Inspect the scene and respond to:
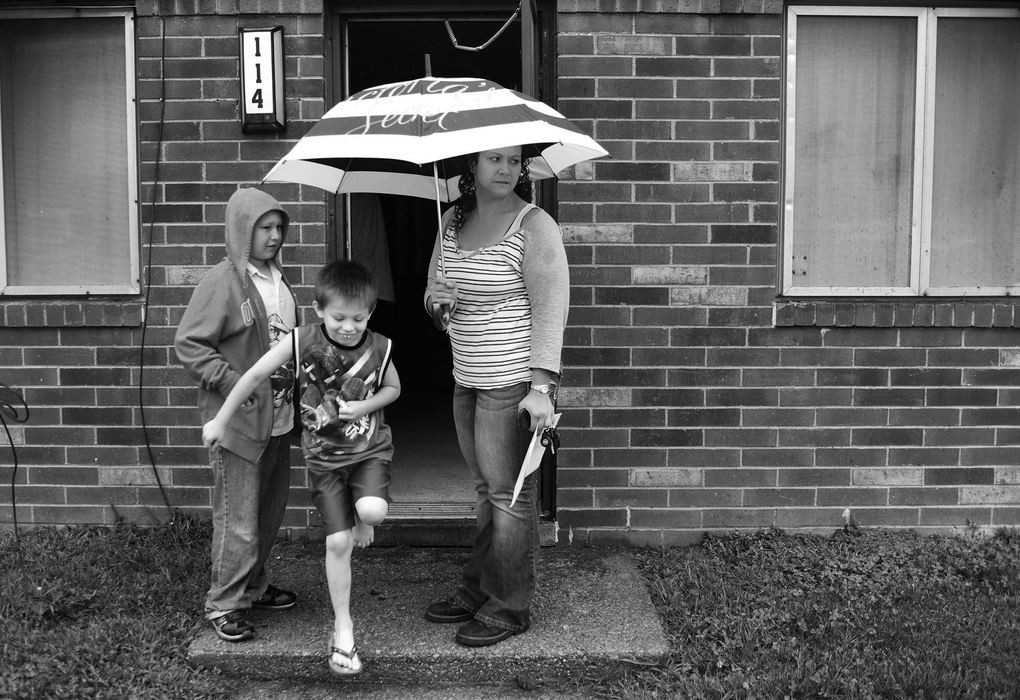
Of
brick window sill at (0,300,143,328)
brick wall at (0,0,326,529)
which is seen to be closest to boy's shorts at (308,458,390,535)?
brick wall at (0,0,326,529)

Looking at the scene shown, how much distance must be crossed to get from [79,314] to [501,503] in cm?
251

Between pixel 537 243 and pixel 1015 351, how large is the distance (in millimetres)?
2788

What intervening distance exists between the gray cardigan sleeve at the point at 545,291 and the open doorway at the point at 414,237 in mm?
772

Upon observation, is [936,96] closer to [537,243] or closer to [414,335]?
[537,243]

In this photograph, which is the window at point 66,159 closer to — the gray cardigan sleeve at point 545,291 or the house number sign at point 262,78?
the house number sign at point 262,78

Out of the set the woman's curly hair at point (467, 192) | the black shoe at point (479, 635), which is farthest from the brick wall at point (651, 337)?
the black shoe at point (479, 635)

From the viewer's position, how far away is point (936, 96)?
474 cm

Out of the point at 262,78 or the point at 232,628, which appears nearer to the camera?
the point at 232,628

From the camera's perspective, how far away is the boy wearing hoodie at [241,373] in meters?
3.42

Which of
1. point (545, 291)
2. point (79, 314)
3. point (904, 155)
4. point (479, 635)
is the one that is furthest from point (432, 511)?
point (904, 155)

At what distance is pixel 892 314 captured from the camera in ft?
15.1

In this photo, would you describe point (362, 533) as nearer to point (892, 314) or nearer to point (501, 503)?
point (501, 503)

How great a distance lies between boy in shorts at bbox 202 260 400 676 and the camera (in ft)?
10.7

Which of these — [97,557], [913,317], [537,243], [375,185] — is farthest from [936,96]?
[97,557]
